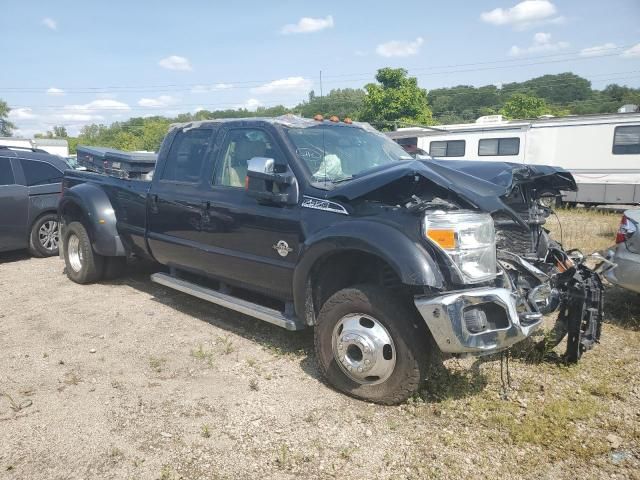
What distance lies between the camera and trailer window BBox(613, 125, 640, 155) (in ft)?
46.5

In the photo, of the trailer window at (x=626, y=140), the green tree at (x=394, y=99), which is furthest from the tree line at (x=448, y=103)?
the trailer window at (x=626, y=140)

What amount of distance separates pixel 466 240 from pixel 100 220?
173 inches

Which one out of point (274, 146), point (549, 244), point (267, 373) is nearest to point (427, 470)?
point (267, 373)

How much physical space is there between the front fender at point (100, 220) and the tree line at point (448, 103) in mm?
23785

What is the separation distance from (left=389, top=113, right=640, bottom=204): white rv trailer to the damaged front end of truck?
11866mm

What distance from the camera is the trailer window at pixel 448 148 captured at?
17297mm

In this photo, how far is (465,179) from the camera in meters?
3.20

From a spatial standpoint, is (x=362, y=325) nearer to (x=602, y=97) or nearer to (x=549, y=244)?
(x=549, y=244)

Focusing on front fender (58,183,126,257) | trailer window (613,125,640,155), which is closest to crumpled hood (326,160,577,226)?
front fender (58,183,126,257)

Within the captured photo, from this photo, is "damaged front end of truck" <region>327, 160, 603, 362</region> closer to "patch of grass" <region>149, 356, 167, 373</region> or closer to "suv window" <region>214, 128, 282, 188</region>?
"suv window" <region>214, 128, 282, 188</region>

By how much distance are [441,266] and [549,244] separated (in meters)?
1.64

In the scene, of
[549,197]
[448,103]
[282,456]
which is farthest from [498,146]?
[448,103]

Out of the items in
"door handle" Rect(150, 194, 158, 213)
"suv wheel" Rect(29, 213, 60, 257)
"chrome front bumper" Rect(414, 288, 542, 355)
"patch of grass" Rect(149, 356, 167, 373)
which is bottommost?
Answer: "patch of grass" Rect(149, 356, 167, 373)

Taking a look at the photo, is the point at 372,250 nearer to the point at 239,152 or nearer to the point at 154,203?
the point at 239,152
